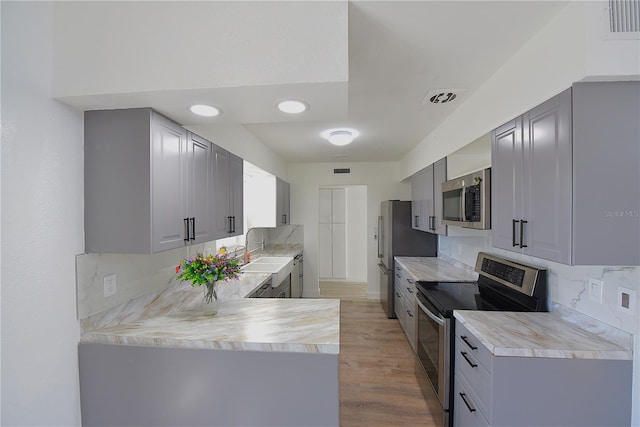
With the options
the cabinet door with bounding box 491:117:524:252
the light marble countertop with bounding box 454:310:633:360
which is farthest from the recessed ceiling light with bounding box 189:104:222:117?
the light marble countertop with bounding box 454:310:633:360

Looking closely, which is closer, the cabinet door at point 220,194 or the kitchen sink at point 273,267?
the cabinet door at point 220,194

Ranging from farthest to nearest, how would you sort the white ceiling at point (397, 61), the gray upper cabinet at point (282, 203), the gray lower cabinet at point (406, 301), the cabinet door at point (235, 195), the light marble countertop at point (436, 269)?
the gray upper cabinet at point (282, 203) < the gray lower cabinet at point (406, 301) < the light marble countertop at point (436, 269) < the cabinet door at point (235, 195) < the white ceiling at point (397, 61)

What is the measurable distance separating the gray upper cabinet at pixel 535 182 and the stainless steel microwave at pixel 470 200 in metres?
0.08

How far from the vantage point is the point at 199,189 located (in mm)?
1859

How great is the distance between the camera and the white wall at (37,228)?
1137mm

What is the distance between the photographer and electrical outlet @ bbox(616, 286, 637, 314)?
128 cm

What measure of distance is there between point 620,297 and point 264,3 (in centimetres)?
218

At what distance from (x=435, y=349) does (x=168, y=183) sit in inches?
87.5

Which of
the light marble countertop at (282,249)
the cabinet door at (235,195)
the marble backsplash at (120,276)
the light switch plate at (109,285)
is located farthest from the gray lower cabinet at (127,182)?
the light marble countertop at (282,249)

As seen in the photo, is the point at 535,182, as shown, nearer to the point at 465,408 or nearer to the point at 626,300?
the point at 626,300

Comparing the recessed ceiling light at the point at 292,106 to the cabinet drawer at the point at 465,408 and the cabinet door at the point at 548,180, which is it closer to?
the cabinet door at the point at 548,180

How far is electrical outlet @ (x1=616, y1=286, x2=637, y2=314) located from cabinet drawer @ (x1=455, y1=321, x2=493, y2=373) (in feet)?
2.16

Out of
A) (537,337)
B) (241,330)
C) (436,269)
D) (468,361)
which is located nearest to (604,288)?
(537,337)

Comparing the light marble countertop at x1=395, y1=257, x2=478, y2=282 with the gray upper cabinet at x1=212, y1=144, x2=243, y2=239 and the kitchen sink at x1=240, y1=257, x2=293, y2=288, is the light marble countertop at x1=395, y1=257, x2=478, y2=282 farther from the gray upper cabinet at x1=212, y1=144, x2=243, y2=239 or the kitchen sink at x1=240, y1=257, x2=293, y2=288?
the gray upper cabinet at x1=212, y1=144, x2=243, y2=239
